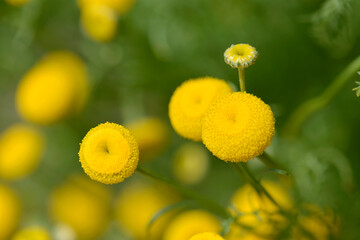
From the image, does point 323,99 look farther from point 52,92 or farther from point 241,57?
point 52,92

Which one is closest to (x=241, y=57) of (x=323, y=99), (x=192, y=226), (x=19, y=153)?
(x=323, y=99)

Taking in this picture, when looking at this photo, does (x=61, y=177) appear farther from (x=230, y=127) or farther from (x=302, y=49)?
(x=230, y=127)

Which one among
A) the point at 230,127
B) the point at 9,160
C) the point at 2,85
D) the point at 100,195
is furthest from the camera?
the point at 2,85

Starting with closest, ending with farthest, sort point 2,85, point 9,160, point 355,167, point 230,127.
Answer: point 230,127, point 355,167, point 9,160, point 2,85

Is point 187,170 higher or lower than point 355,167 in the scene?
lower

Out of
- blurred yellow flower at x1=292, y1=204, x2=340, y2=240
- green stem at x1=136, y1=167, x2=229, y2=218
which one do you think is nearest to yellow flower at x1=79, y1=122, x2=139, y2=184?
green stem at x1=136, y1=167, x2=229, y2=218

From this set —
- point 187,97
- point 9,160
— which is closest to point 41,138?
point 9,160

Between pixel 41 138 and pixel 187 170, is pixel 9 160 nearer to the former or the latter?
pixel 41 138

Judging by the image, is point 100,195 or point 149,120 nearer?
point 149,120

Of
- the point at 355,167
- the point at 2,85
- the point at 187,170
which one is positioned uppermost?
the point at 355,167
